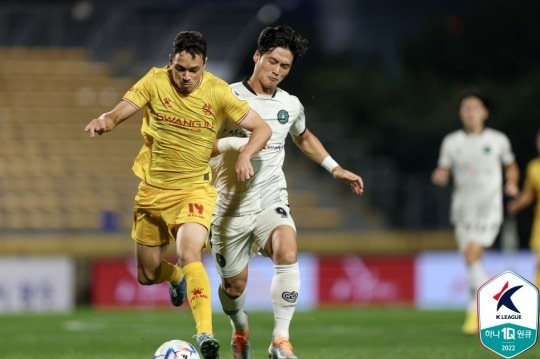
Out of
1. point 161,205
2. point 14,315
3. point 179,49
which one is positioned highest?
point 179,49

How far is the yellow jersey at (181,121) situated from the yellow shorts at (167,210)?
6cm

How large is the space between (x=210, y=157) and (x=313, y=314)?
807 centimetres

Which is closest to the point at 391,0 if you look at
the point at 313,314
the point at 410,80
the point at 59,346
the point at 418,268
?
the point at 410,80

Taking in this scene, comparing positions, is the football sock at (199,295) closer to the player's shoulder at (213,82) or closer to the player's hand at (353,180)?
the player's shoulder at (213,82)

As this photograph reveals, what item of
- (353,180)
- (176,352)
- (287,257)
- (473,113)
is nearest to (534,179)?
(473,113)

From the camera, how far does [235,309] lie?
8992 mm

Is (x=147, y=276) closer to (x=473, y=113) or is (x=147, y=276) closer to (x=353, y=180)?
(x=353, y=180)

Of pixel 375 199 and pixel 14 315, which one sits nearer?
pixel 14 315

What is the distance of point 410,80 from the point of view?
A: 23000 millimetres

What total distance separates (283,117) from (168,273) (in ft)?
4.72

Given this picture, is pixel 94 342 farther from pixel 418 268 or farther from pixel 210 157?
pixel 418 268

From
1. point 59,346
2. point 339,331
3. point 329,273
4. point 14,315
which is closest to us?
point 59,346

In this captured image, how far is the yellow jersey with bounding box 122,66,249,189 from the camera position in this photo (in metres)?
8.34

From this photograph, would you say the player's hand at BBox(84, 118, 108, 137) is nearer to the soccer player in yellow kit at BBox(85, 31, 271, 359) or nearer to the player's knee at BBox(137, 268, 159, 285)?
the soccer player in yellow kit at BBox(85, 31, 271, 359)
